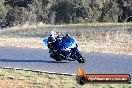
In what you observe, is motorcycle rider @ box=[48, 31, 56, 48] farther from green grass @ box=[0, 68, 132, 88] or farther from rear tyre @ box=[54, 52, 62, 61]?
green grass @ box=[0, 68, 132, 88]

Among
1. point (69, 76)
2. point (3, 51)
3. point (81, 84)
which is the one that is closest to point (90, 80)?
point (81, 84)

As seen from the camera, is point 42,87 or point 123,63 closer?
point 42,87

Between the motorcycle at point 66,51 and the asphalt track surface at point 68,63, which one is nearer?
the asphalt track surface at point 68,63

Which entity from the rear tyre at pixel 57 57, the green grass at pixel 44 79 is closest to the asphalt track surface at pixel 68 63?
the rear tyre at pixel 57 57

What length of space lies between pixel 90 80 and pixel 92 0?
56.4 meters

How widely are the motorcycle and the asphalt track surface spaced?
0.21 meters

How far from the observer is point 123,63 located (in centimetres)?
1641

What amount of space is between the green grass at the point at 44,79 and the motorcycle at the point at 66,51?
2427 millimetres

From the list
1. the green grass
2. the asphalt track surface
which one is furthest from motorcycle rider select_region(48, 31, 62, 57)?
the green grass

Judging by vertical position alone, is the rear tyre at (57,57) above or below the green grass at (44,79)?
below

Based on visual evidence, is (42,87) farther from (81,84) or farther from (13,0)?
(13,0)

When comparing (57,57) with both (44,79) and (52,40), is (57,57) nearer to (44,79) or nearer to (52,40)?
(52,40)

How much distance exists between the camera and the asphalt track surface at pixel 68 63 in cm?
1516

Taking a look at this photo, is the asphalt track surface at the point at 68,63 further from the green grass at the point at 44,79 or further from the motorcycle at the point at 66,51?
the green grass at the point at 44,79
